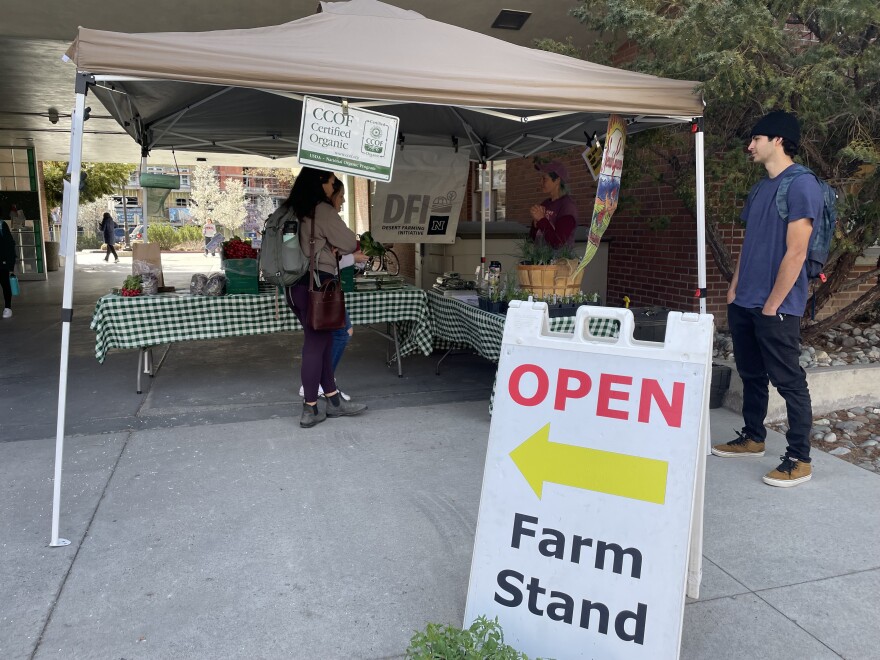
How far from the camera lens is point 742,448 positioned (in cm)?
411

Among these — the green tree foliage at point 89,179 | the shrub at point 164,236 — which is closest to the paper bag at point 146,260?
the green tree foliage at point 89,179

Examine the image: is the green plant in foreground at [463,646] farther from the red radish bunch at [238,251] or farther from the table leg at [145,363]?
the table leg at [145,363]

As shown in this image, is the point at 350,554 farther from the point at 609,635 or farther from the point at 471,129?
the point at 471,129

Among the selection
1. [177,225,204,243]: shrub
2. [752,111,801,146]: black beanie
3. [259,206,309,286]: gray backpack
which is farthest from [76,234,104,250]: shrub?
[752,111,801,146]: black beanie

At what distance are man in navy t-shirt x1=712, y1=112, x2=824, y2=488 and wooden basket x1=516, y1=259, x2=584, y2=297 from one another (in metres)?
1.10

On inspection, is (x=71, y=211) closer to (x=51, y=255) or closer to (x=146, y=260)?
(x=146, y=260)

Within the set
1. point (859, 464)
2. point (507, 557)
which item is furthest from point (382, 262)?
point (507, 557)

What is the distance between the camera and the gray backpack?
14.2 feet

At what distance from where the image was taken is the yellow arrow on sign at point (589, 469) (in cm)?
204

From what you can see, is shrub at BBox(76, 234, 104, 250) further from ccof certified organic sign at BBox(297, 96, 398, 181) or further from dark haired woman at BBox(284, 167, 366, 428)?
ccof certified organic sign at BBox(297, 96, 398, 181)

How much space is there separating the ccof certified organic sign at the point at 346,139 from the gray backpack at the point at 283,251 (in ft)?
2.22

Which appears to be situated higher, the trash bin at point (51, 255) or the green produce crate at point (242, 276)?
the green produce crate at point (242, 276)

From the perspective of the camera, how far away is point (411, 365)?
6551 mm

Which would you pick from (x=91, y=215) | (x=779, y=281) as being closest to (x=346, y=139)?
(x=779, y=281)
